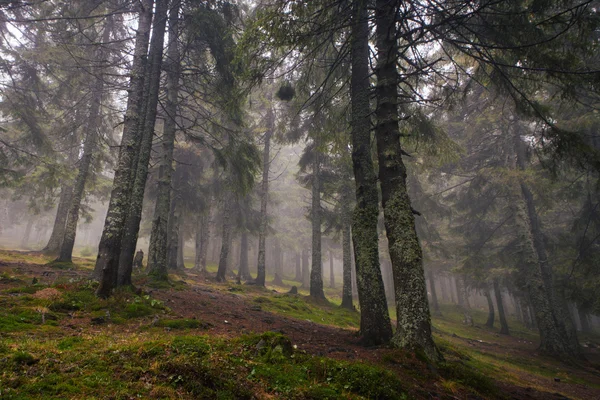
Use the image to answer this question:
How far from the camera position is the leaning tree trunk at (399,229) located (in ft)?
17.5

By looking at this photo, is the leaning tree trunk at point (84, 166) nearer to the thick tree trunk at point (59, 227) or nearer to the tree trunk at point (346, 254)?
the thick tree trunk at point (59, 227)

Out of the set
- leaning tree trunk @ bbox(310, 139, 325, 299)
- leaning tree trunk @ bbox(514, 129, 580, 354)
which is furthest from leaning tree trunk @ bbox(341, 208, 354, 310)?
leaning tree trunk @ bbox(514, 129, 580, 354)

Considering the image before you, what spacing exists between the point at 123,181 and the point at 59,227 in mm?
16185

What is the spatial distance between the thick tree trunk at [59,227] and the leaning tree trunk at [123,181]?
1319 centimetres

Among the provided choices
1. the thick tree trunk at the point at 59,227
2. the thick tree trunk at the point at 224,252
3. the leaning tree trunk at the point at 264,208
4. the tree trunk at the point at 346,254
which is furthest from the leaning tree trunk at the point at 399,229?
the thick tree trunk at the point at 59,227

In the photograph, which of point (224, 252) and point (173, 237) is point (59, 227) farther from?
point (224, 252)

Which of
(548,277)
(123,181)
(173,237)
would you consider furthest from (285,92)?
(548,277)

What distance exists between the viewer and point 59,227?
61.6 feet

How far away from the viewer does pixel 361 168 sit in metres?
7.24

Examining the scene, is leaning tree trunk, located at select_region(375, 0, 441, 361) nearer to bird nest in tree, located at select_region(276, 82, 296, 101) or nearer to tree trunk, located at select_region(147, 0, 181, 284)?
bird nest in tree, located at select_region(276, 82, 296, 101)

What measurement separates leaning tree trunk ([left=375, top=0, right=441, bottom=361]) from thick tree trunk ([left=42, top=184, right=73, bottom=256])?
20.2 meters

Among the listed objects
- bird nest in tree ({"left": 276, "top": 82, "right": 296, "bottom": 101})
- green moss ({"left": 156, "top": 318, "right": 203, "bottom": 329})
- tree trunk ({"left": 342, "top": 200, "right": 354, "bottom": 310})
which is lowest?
green moss ({"left": 156, "top": 318, "right": 203, "bottom": 329})

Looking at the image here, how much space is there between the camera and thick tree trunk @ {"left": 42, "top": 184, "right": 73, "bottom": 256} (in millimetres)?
17553

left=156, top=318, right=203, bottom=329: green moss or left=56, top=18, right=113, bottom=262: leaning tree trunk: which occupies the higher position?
left=56, top=18, right=113, bottom=262: leaning tree trunk
